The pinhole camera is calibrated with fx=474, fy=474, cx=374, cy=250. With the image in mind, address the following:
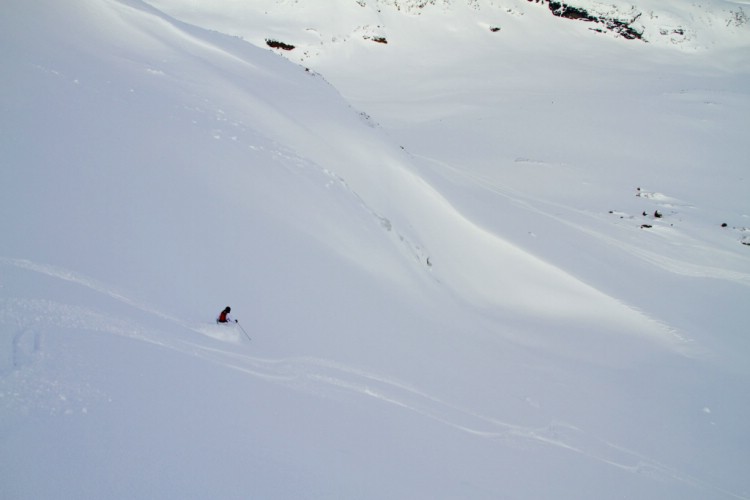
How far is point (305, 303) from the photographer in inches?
260

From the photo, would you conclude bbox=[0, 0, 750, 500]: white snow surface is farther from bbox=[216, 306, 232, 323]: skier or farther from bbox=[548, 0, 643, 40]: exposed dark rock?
bbox=[548, 0, 643, 40]: exposed dark rock

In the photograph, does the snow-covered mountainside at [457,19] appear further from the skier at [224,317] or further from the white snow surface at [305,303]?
the skier at [224,317]

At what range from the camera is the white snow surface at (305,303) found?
3.75 m

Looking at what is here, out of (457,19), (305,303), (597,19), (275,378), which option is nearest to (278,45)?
(457,19)

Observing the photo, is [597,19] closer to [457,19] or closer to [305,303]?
[457,19]

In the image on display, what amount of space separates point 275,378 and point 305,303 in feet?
5.54

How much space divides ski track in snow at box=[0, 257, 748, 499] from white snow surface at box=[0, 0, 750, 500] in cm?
3

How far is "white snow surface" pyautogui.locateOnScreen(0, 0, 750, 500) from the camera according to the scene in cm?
375

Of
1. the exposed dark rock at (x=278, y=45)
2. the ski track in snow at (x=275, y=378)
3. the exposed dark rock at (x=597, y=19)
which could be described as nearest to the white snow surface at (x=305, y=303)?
the ski track in snow at (x=275, y=378)

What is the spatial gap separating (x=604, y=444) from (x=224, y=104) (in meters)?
9.35

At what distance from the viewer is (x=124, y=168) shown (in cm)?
675

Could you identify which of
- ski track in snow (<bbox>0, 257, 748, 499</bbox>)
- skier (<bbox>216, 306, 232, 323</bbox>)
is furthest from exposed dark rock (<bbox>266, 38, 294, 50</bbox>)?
ski track in snow (<bbox>0, 257, 748, 499</bbox>)

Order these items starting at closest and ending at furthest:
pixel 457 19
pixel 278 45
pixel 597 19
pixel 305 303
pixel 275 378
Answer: pixel 275 378
pixel 305 303
pixel 278 45
pixel 457 19
pixel 597 19

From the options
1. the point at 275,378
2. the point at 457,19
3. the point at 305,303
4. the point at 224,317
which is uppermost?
the point at 457,19
